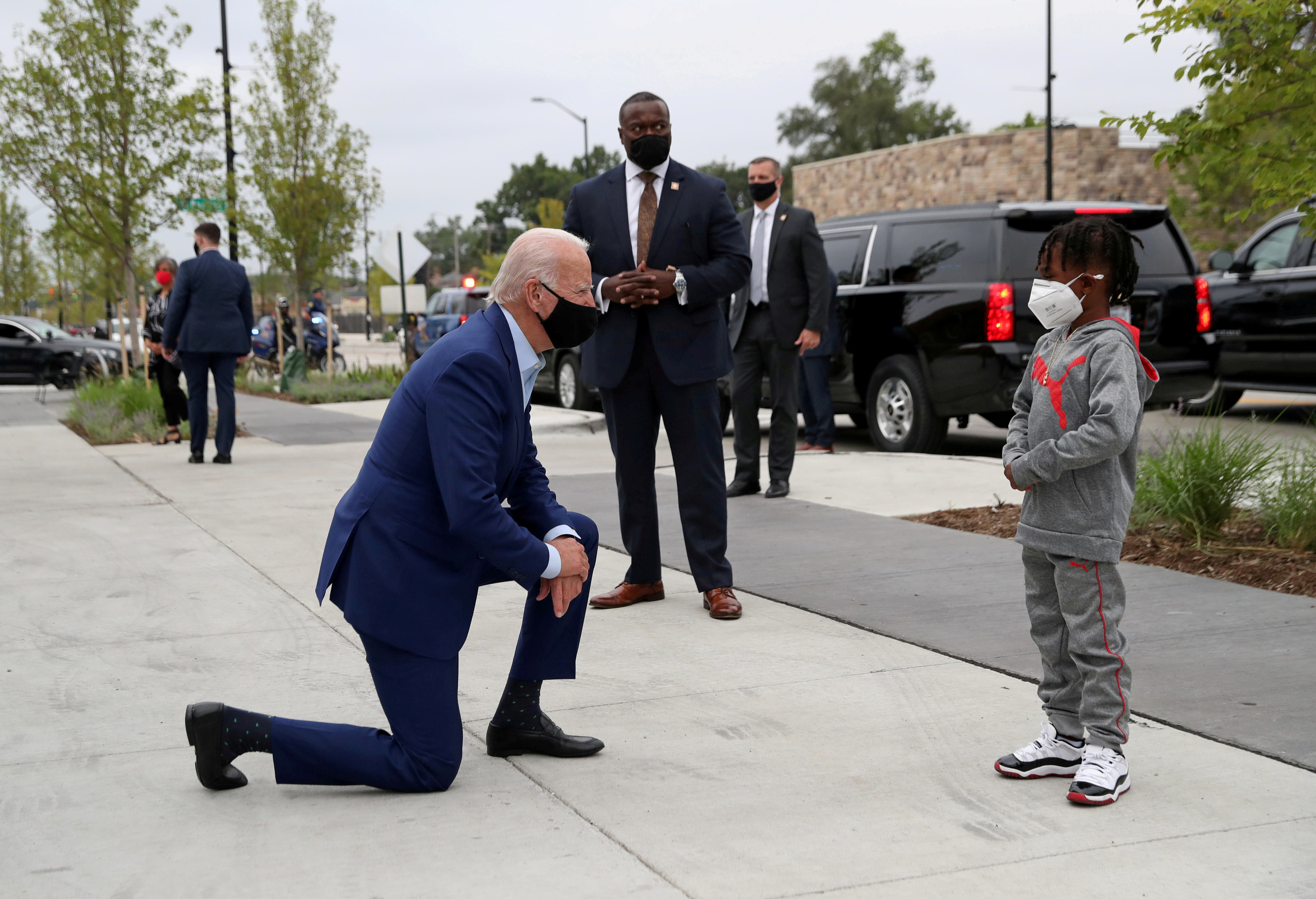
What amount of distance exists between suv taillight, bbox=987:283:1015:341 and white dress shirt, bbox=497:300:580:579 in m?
6.57

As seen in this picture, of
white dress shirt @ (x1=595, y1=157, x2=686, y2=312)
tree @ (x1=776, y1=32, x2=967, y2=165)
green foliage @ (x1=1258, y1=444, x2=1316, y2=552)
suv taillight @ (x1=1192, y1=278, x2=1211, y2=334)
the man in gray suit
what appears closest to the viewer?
white dress shirt @ (x1=595, y1=157, x2=686, y2=312)

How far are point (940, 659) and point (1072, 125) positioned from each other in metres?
38.7

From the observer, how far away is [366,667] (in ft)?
14.3

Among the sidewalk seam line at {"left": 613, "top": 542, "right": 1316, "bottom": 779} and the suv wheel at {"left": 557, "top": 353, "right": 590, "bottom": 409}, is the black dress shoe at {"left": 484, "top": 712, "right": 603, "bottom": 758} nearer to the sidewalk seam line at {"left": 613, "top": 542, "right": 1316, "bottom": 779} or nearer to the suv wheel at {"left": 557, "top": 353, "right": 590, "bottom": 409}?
the sidewalk seam line at {"left": 613, "top": 542, "right": 1316, "bottom": 779}

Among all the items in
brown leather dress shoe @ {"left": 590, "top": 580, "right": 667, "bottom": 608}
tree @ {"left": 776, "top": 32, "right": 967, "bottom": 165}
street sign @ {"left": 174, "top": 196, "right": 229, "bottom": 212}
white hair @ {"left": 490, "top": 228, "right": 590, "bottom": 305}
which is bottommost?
brown leather dress shoe @ {"left": 590, "top": 580, "right": 667, "bottom": 608}

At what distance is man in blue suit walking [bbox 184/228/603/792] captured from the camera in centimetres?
304

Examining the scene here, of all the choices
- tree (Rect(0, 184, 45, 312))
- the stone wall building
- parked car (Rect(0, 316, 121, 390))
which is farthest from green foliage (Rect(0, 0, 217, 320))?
tree (Rect(0, 184, 45, 312))

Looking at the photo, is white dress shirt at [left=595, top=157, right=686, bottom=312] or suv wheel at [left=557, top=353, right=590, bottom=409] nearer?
white dress shirt at [left=595, top=157, right=686, bottom=312]

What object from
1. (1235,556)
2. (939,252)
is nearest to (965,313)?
(939,252)

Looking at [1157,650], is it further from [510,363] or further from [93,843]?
[93,843]

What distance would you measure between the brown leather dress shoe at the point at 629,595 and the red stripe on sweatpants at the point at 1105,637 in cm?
248

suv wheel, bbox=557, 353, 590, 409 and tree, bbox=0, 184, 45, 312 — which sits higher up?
tree, bbox=0, 184, 45, 312

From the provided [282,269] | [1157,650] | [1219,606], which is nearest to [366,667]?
[1157,650]

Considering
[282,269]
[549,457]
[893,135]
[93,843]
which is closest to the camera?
[93,843]
